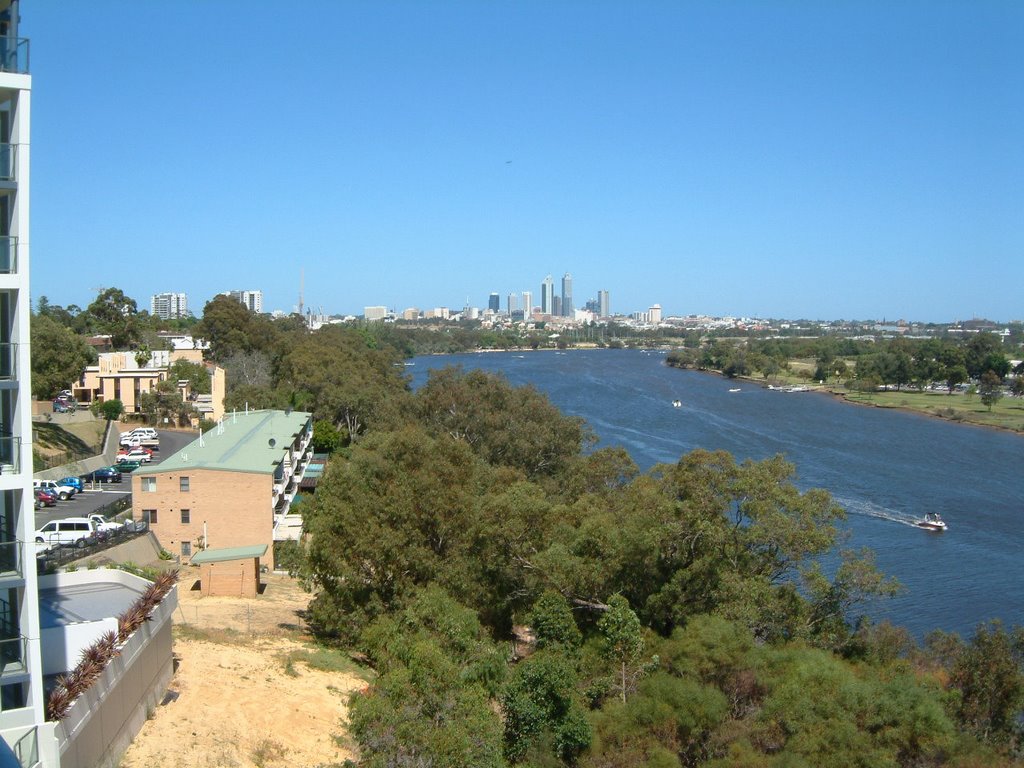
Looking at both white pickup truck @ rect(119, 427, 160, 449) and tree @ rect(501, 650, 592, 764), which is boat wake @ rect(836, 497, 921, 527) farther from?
white pickup truck @ rect(119, 427, 160, 449)

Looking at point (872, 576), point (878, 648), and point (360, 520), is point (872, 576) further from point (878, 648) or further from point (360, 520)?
point (360, 520)

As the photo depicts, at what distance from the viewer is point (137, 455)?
19.5 meters

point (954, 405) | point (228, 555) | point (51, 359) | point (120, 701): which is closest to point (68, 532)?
point (228, 555)

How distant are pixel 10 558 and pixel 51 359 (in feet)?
51.9

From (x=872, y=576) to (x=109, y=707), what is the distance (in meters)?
8.13

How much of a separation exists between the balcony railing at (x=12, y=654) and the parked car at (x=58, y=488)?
35.4ft

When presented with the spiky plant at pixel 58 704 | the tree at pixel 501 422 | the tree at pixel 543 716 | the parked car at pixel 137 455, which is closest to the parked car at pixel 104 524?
the parked car at pixel 137 455

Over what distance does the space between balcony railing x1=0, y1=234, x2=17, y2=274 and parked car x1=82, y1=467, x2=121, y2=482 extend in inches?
526

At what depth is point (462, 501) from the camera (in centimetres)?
1158

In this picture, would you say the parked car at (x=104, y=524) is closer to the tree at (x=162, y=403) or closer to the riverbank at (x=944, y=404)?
the tree at (x=162, y=403)

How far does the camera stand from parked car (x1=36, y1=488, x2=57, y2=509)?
48.7ft

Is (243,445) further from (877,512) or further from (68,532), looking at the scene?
(877,512)

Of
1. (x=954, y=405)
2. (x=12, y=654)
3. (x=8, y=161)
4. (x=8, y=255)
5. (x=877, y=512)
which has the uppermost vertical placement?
(x=8, y=161)

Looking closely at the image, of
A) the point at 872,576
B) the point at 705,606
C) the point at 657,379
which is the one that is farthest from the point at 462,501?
the point at 657,379
